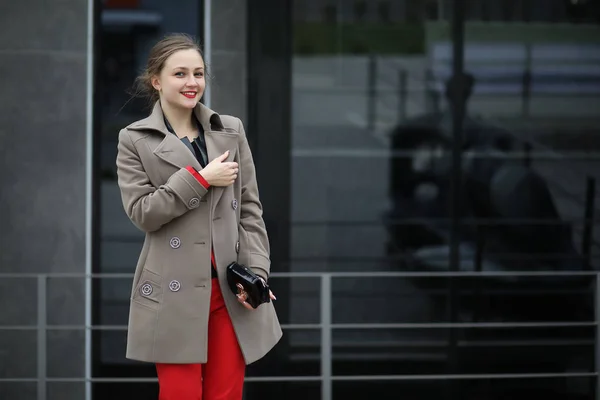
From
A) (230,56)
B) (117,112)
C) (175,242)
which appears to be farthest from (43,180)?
(175,242)

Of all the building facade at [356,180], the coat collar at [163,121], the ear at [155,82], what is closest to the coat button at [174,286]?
the coat collar at [163,121]

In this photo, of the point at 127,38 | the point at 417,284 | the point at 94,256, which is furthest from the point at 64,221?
the point at 417,284

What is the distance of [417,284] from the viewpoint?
18.0 ft

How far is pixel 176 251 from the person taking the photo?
2.94m

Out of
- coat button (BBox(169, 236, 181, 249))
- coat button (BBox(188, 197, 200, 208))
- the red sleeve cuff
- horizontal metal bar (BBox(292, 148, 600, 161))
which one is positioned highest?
horizontal metal bar (BBox(292, 148, 600, 161))

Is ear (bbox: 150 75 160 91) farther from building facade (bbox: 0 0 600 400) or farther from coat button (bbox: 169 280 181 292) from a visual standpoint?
building facade (bbox: 0 0 600 400)

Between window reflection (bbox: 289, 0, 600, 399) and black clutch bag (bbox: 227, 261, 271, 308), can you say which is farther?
window reflection (bbox: 289, 0, 600, 399)

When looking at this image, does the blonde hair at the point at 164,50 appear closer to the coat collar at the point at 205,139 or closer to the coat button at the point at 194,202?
the coat collar at the point at 205,139

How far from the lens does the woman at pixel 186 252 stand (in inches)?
115

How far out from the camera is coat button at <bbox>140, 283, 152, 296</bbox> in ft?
9.72

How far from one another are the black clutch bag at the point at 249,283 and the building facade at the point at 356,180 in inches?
93.9

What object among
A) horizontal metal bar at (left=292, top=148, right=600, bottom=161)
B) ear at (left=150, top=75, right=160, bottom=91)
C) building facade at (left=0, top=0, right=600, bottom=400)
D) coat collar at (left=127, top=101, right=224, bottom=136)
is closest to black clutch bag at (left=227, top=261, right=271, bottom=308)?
coat collar at (left=127, top=101, right=224, bottom=136)

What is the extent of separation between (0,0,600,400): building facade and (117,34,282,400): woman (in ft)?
7.33

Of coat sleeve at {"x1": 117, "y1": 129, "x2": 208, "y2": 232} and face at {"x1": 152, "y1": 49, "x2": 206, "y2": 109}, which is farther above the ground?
face at {"x1": 152, "y1": 49, "x2": 206, "y2": 109}
